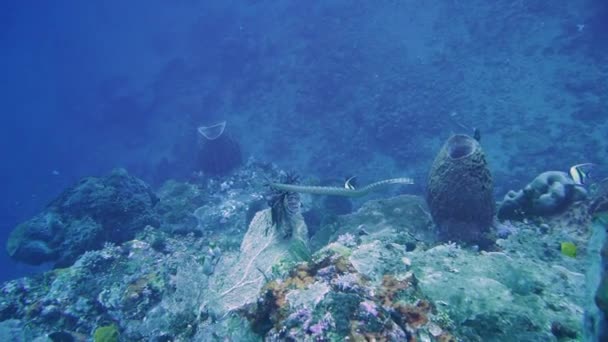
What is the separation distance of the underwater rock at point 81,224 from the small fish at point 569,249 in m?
10.4

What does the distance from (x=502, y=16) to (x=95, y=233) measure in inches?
1026

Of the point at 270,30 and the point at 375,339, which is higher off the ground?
the point at 270,30

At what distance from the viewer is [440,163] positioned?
638 centimetres

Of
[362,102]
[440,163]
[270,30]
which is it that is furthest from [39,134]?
[440,163]

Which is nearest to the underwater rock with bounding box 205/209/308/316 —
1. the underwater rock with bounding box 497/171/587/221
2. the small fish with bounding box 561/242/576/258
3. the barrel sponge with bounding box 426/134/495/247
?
the barrel sponge with bounding box 426/134/495/247

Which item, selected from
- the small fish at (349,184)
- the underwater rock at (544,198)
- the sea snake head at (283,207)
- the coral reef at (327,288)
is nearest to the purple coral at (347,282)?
the coral reef at (327,288)

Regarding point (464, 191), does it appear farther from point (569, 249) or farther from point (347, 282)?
point (347, 282)

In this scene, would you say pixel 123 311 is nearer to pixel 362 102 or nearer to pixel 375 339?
pixel 375 339

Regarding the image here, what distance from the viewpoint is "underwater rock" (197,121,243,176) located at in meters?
17.7

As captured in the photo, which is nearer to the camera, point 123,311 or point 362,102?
point 123,311

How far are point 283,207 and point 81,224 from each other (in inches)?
320

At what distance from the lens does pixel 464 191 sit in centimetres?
616

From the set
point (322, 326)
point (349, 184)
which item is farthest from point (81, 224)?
point (322, 326)

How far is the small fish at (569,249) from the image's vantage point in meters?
5.06
